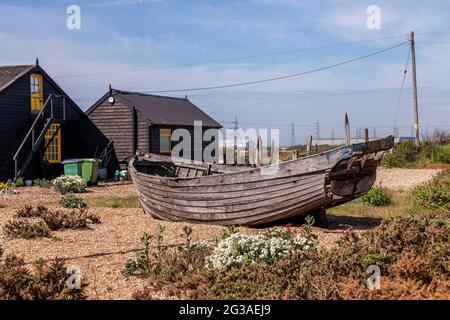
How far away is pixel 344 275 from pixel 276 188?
4.44 meters

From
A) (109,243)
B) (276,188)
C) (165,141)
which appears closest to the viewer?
(109,243)

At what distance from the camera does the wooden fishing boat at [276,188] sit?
32.4ft

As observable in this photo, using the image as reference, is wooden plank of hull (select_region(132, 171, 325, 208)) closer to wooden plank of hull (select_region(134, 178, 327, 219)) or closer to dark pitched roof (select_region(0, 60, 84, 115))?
wooden plank of hull (select_region(134, 178, 327, 219))

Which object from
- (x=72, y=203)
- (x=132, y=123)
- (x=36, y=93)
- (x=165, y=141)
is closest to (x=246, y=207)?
(x=72, y=203)

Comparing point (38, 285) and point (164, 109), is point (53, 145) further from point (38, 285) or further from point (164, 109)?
point (38, 285)

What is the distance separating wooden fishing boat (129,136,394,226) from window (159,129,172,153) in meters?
17.5

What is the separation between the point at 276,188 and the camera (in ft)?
33.7

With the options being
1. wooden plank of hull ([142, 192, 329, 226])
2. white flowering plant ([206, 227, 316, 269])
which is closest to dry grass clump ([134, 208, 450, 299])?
white flowering plant ([206, 227, 316, 269])

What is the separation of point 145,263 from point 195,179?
4.09m

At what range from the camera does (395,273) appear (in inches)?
224

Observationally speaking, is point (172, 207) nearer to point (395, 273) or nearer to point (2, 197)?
point (395, 273)

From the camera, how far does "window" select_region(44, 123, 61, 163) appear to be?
27078 mm

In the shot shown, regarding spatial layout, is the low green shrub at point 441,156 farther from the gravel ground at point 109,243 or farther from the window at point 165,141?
the gravel ground at point 109,243

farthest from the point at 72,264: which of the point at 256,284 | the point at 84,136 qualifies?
the point at 84,136
